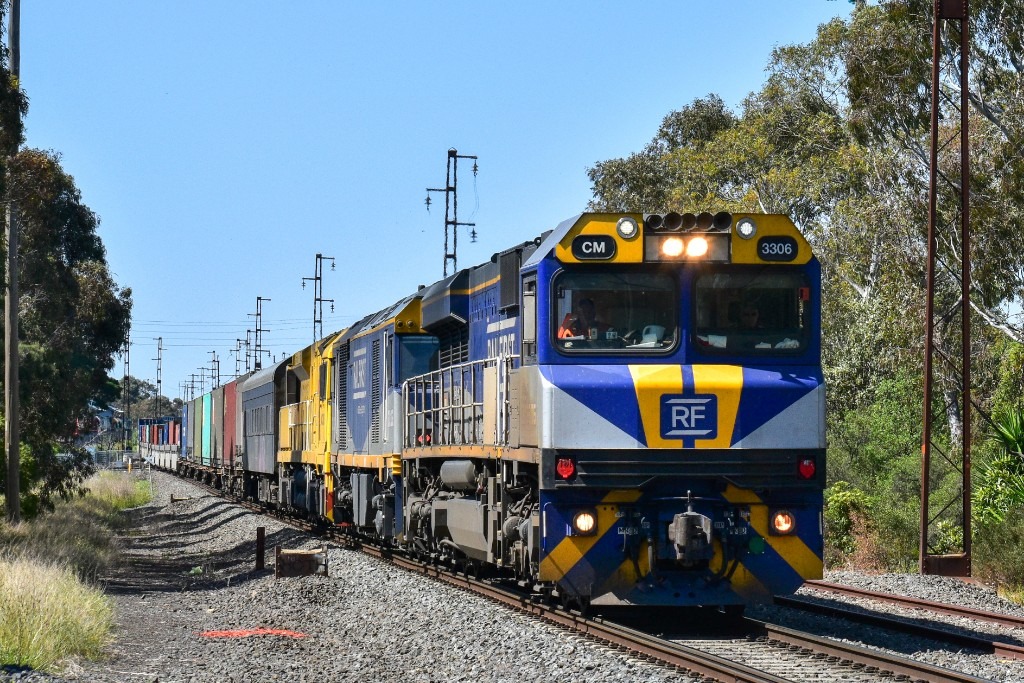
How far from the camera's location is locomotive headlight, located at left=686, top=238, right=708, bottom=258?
35.3 feet

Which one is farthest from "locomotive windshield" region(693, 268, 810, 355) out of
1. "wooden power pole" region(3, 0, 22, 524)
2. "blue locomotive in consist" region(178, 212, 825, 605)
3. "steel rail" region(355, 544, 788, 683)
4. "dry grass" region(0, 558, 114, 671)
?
"wooden power pole" region(3, 0, 22, 524)

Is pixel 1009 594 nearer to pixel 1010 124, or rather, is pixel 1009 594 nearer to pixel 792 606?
pixel 792 606

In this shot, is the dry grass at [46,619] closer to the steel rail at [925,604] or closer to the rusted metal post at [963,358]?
the steel rail at [925,604]

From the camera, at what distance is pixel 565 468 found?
1038 centimetres

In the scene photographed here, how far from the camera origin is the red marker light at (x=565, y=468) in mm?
10375

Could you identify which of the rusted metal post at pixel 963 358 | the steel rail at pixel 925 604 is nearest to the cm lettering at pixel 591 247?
the steel rail at pixel 925 604

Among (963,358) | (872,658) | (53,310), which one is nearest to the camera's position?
(872,658)

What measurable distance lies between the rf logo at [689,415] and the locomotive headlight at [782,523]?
88 centimetres

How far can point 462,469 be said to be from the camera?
13.6 metres

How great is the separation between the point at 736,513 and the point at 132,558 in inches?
610

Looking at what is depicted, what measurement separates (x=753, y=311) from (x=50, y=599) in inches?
275

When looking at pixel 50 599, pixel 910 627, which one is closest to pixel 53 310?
pixel 50 599

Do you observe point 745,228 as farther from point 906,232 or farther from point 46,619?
point 906,232

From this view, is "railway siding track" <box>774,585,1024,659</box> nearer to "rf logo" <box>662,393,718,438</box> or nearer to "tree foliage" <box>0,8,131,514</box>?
"rf logo" <box>662,393,718,438</box>
